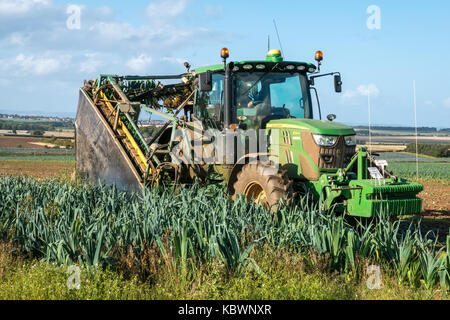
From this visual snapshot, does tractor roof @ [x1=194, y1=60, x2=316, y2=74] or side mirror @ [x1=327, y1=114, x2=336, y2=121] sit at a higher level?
tractor roof @ [x1=194, y1=60, x2=316, y2=74]

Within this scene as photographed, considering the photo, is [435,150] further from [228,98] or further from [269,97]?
Answer: [228,98]

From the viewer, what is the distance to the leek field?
15.6 ft

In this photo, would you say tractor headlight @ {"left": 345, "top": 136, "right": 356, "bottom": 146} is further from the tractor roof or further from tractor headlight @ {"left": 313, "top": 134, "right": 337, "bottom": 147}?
the tractor roof

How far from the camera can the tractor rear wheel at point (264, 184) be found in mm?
7234

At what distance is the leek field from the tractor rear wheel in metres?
1.03

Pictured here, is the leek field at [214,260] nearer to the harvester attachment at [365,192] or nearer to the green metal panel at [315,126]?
the harvester attachment at [365,192]

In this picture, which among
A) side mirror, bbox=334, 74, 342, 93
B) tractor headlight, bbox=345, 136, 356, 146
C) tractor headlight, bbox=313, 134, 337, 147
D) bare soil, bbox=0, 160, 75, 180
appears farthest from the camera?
bare soil, bbox=0, 160, 75, 180

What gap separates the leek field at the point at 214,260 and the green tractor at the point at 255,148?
1.38 metres

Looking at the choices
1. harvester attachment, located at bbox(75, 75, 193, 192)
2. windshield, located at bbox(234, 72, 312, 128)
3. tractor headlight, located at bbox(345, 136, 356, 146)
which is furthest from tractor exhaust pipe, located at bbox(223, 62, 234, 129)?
tractor headlight, located at bbox(345, 136, 356, 146)

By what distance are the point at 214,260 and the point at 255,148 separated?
3.59 meters

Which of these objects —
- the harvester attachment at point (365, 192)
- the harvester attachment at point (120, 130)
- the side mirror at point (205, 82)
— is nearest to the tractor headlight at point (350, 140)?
the harvester attachment at point (365, 192)

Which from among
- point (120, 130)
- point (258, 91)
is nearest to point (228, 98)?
point (258, 91)

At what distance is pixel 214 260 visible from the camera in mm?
5051
